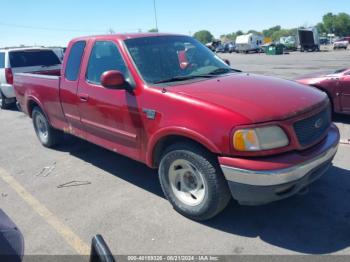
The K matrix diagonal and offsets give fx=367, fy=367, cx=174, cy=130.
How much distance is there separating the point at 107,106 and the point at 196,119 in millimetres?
1492

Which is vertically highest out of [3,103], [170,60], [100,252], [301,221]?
[170,60]

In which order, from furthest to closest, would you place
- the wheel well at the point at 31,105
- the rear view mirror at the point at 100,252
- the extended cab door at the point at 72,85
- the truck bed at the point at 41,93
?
the wheel well at the point at 31,105 < the truck bed at the point at 41,93 < the extended cab door at the point at 72,85 < the rear view mirror at the point at 100,252

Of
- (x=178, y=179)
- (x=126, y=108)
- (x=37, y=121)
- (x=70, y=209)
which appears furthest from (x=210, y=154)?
(x=37, y=121)

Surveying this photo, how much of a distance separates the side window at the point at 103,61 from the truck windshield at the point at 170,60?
183 mm

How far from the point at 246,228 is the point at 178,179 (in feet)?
2.89

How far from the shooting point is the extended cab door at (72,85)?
5.21m

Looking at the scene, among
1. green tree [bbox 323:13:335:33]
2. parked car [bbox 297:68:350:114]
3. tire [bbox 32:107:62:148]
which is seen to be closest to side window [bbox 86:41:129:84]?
tire [bbox 32:107:62:148]

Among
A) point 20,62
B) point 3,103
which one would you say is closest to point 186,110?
point 20,62

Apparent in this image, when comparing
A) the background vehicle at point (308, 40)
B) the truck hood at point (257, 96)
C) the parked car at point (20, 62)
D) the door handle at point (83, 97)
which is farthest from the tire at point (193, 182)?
the background vehicle at point (308, 40)

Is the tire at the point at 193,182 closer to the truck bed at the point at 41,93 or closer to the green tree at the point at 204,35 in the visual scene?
the truck bed at the point at 41,93

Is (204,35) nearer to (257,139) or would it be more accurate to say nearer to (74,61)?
(74,61)

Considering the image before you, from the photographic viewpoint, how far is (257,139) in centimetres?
326

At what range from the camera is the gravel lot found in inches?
136

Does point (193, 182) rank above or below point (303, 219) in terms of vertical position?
above
